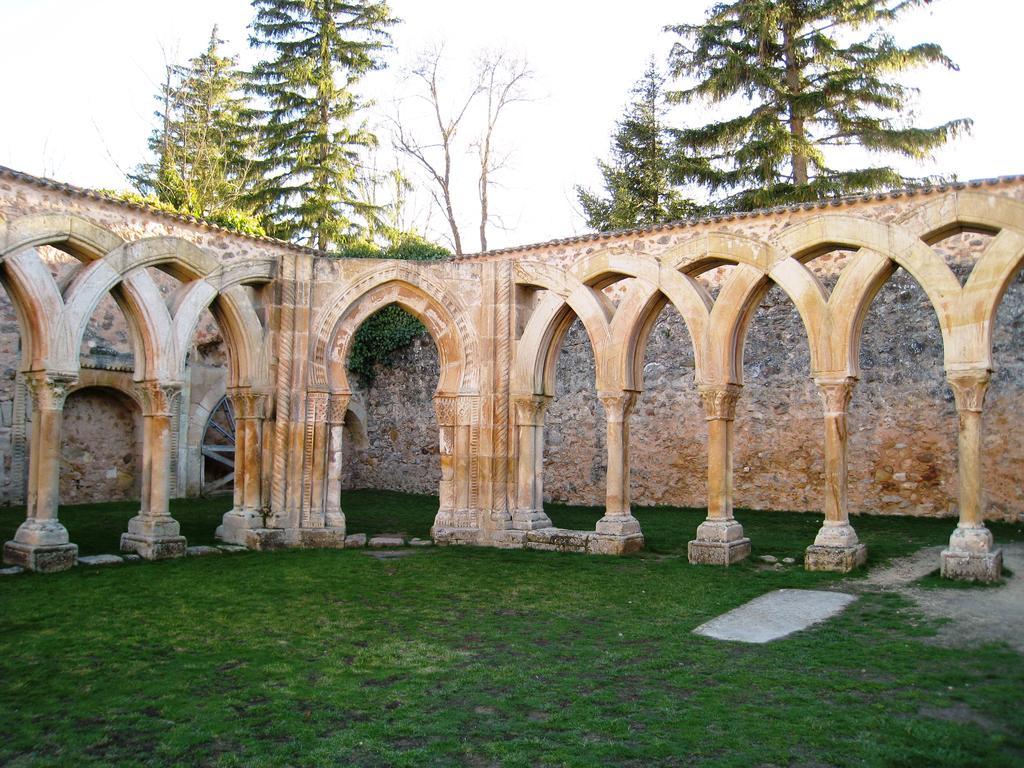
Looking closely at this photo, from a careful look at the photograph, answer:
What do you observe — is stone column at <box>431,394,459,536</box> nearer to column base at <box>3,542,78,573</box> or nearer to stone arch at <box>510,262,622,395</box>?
stone arch at <box>510,262,622,395</box>

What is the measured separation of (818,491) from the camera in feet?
48.5

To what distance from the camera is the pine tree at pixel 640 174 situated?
917 inches

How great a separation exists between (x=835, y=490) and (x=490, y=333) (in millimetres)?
5052

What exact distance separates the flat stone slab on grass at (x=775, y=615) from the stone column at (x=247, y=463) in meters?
6.77

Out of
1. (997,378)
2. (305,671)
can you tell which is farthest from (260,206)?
(305,671)

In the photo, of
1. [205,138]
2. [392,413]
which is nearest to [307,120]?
[205,138]

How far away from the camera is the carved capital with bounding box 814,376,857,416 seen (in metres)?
9.71

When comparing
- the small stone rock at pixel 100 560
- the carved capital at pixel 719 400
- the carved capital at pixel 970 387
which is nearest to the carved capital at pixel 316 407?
the small stone rock at pixel 100 560

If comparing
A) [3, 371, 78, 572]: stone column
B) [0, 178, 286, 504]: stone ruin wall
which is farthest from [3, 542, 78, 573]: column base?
[0, 178, 286, 504]: stone ruin wall

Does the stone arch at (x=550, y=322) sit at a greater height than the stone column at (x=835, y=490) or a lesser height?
greater

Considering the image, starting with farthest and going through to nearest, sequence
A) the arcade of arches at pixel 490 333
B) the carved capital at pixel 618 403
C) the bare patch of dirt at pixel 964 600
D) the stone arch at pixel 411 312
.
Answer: the stone arch at pixel 411 312 → the carved capital at pixel 618 403 → the arcade of arches at pixel 490 333 → the bare patch of dirt at pixel 964 600

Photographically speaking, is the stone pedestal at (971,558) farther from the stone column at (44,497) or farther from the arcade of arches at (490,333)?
the stone column at (44,497)

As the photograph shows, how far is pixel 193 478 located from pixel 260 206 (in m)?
10.0

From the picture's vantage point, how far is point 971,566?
8.69 meters
